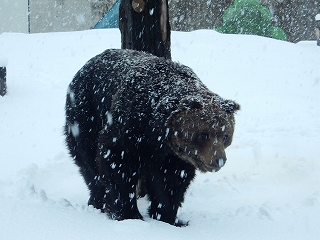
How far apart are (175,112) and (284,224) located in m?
1.43

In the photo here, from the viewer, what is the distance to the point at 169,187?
4.58 metres

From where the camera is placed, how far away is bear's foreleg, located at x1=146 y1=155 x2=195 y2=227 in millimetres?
4434

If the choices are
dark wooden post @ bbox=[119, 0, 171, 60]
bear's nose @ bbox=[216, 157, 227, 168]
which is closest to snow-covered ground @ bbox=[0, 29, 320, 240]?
bear's nose @ bbox=[216, 157, 227, 168]

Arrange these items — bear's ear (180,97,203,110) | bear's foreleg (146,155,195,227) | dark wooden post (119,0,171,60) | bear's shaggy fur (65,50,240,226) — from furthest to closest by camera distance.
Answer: dark wooden post (119,0,171,60) < bear's foreleg (146,155,195,227) < bear's shaggy fur (65,50,240,226) < bear's ear (180,97,203,110)

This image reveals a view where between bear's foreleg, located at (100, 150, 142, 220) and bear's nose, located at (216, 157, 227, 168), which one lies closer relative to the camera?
bear's nose, located at (216, 157, 227, 168)

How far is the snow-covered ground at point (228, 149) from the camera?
396 cm

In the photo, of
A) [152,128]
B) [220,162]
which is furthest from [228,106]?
[152,128]

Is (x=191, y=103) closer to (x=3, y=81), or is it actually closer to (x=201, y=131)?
(x=201, y=131)

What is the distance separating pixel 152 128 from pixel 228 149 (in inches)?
142

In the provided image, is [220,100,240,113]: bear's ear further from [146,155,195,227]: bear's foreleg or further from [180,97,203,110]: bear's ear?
[146,155,195,227]: bear's foreleg

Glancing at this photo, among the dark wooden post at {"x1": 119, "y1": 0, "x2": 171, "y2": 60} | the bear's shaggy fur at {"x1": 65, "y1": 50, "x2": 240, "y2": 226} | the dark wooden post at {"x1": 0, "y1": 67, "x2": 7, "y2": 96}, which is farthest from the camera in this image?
the dark wooden post at {"x1": 0, "y1": 67, "x2": 7, "y2": 96}

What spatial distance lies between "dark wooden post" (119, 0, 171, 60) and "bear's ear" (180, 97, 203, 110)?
6.68 feet

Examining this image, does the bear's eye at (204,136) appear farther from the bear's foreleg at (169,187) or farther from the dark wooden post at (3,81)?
the dark wooden post at (3,81)

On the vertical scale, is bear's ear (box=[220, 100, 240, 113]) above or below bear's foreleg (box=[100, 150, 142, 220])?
above
